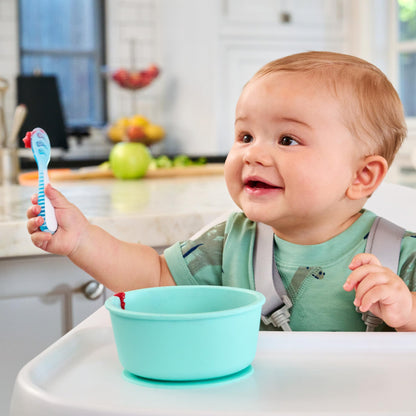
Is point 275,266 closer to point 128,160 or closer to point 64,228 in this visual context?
point 64,228

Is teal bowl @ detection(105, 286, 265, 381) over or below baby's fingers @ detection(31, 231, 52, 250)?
below

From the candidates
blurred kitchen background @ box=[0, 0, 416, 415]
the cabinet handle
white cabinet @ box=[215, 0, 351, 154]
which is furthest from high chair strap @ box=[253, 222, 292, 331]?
white cabinet @ box=[215, 0, 351, 154]

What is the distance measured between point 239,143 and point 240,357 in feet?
1.35

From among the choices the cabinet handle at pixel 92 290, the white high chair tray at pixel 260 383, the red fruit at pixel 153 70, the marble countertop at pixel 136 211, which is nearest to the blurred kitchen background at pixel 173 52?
the red fruit at pixel 153 70

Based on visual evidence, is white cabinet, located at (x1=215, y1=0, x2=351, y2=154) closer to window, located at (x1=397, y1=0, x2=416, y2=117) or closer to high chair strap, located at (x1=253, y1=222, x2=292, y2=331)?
window, located at (x1=397, y1=0, x2=416, y2=117)

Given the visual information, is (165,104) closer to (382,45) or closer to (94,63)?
(94,63)

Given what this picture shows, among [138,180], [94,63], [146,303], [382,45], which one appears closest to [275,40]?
[382,45]

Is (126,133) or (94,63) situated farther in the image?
(94,63)

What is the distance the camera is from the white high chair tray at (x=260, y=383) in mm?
528

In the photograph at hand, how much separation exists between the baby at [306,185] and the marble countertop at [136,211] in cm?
28

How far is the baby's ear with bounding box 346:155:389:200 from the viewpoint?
97 centimetres

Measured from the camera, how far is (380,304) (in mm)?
809

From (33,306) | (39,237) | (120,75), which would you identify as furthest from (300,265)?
(120,75)

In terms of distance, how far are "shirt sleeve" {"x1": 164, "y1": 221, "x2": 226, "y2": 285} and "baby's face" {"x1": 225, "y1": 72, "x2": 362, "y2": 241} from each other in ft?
0.47
